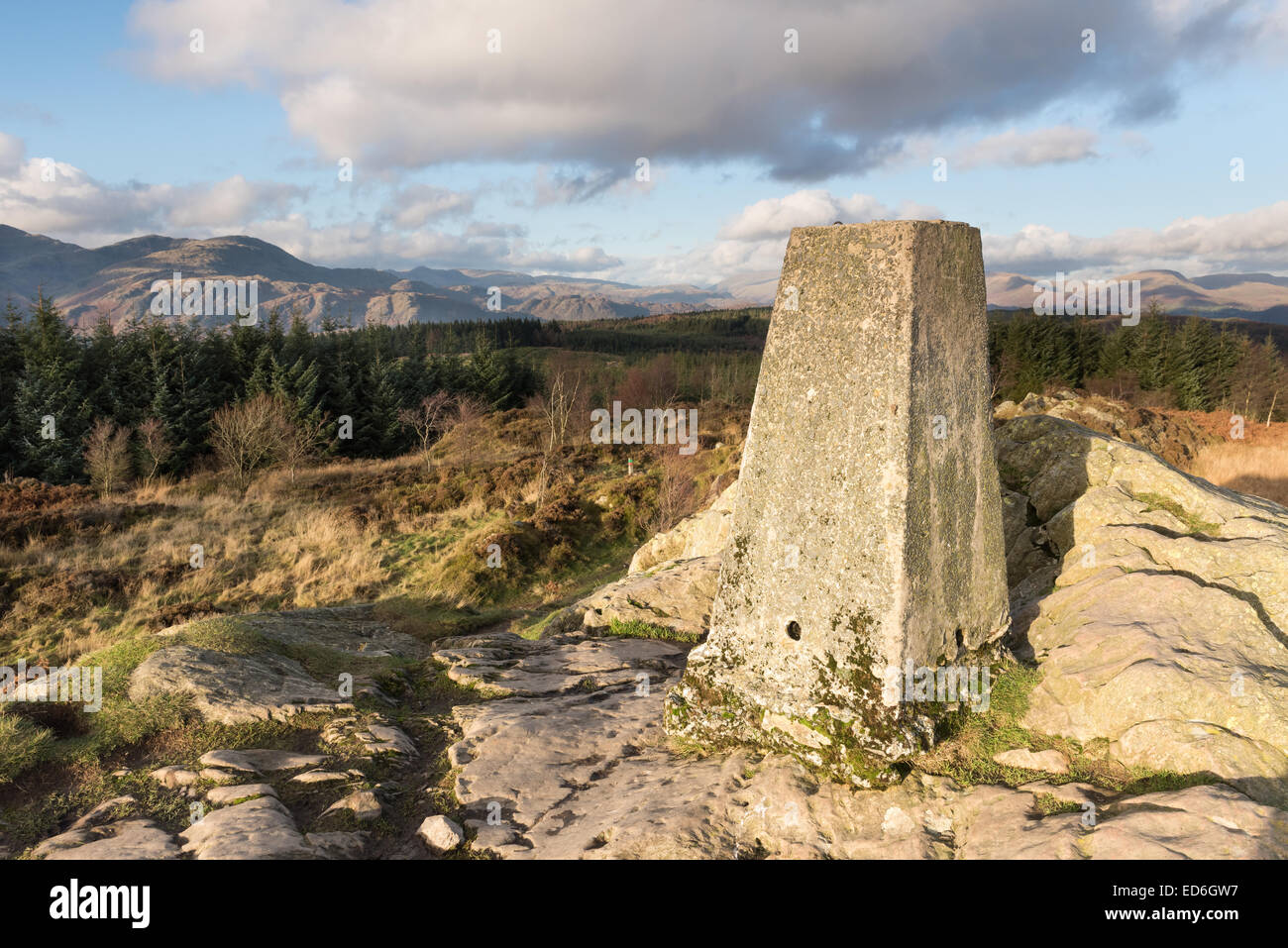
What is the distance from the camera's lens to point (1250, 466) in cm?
1698

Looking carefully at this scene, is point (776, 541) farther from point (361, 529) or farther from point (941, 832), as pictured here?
point (361, 529)

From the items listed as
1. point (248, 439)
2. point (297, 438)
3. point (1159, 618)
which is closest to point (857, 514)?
point (1159, 618)

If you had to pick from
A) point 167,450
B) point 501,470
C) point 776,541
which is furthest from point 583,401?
point 776,541

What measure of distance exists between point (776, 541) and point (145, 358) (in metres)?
35.8

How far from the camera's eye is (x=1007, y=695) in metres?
5.28

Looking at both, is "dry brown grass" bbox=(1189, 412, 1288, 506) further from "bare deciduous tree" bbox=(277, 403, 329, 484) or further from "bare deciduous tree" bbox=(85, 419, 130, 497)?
"bare deciduous tree" bbox=(85, 419, 130, 497)

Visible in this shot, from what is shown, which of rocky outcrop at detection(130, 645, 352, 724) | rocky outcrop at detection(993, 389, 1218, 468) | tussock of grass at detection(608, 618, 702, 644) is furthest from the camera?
rocky outcrop at detection(993, 389, 1218, 468)

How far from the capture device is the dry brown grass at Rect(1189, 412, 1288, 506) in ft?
51.2

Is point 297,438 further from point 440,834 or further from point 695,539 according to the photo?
point 440,834

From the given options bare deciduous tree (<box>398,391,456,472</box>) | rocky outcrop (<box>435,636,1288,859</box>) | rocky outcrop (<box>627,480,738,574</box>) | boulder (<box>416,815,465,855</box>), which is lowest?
boulder (<box>416,815,465,855</box>)

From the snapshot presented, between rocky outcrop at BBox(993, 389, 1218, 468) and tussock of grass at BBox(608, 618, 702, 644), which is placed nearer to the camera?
tussock of grass at BBox(608, 618, 702, 644)

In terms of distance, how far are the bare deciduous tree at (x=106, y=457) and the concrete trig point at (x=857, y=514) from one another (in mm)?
27365

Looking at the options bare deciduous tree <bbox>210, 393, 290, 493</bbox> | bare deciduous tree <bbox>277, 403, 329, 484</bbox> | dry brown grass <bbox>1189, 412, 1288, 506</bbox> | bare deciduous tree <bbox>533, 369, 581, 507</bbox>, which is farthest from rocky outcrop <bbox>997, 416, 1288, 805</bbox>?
bare deciduous tree <bbox>210, 393, 290, 493</bbox>

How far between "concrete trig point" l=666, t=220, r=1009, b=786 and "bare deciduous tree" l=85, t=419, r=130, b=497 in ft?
89.8
